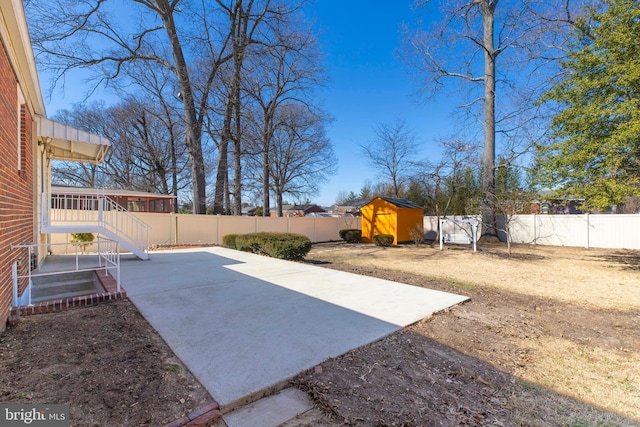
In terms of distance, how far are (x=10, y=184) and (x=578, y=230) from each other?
67.1 ft

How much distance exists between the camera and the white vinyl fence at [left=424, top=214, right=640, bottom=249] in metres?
13.7

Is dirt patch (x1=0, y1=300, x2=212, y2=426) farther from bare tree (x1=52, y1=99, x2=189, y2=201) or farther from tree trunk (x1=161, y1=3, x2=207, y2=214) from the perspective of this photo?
bare tree (x1=52, y1=99, x2=189, y2=201)

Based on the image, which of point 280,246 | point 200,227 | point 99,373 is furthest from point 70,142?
point 99,373

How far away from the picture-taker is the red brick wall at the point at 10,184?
10.5 ft

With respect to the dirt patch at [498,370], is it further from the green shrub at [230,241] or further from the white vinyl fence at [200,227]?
the white vinyl fence at [200,227]

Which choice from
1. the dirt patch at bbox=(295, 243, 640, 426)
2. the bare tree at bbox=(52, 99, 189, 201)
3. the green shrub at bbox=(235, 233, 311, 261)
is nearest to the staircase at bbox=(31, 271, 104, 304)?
the green shrub at bbox=(235, 233, 311, 261)

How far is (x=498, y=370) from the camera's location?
280 centimetres

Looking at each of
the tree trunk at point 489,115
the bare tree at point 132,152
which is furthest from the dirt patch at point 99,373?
the bare tree at point 132,152

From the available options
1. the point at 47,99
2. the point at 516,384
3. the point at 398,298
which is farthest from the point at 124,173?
the point at 516,384

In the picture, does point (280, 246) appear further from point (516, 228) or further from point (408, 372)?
point (516, 228)

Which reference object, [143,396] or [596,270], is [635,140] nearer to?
[596,270]

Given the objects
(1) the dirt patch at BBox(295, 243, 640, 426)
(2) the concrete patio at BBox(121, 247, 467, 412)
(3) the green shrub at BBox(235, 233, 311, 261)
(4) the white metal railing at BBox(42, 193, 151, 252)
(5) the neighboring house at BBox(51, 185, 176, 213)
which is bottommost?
(1) the dirt patch at BBox(295, 243, 640, 426)

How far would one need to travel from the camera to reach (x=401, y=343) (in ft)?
10.6

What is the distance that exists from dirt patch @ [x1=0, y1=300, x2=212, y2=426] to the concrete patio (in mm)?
192
